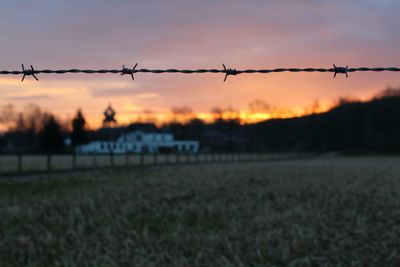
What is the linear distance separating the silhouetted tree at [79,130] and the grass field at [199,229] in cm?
10152

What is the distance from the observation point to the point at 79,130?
389ft

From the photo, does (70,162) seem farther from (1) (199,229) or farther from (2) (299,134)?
(2) (299,134)

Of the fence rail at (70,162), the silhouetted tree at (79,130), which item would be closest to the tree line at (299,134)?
the silhouetted tree at (79,130)

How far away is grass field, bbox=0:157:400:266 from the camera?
29.6ft

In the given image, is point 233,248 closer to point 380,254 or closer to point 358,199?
point 380,254

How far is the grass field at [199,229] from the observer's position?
9016 millimetres

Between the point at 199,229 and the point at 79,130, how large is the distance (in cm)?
11009

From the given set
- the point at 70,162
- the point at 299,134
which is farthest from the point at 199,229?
the point at 299,134

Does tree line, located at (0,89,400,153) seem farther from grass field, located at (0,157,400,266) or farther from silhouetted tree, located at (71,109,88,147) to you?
grass field, located at (0,157,400,266)

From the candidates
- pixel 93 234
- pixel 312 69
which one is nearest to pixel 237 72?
pixel 312 69

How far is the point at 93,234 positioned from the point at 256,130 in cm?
11916

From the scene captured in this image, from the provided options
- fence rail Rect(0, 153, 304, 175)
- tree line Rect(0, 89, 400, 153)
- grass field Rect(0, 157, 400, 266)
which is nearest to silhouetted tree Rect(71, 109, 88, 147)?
tree line Rect(0, 89, 400, 153)

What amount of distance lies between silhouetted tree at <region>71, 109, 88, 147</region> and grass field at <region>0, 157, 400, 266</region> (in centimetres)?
10152

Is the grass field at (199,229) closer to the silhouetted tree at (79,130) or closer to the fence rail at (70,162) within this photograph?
the fence rail at (70,162)
